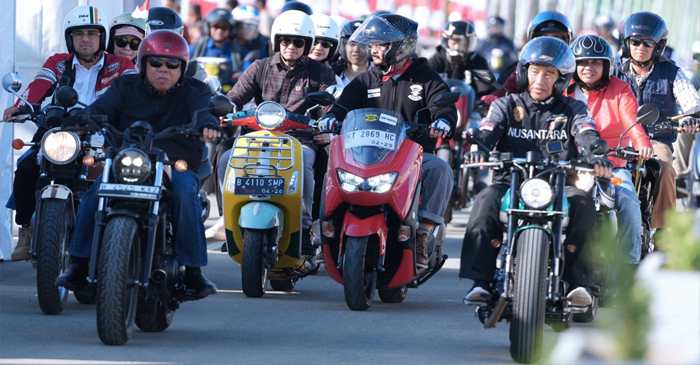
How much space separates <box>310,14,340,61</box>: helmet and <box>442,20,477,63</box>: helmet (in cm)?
432

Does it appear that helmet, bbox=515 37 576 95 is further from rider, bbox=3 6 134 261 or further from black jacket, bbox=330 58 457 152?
rider, bbox=3 6 134 261

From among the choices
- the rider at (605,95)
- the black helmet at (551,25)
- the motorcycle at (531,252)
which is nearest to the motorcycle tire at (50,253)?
the motorcycle at (531,252)

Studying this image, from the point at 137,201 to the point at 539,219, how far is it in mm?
2013

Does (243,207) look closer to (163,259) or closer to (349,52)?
(163,259)

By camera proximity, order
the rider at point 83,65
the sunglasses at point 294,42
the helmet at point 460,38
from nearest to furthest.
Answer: the rider at point 83,65 → the sunglasses at point 294,42 → the helmet at point 460,38

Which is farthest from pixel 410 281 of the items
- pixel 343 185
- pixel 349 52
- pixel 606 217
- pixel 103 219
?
pixel 349 52

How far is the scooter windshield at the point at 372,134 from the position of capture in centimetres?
839

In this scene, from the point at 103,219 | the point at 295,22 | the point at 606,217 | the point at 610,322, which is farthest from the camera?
the point at 295,22

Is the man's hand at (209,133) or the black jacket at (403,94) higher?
the black jacket at (403,94)

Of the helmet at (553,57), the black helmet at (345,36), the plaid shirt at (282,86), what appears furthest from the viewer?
the black helmet at (345,36)

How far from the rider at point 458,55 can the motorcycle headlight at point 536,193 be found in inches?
360

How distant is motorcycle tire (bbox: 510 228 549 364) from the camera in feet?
21.0

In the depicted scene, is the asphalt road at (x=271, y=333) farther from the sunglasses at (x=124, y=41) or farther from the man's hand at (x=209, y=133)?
the sunglasses at (x=124, y=41)

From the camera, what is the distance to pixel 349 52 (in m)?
11.9
